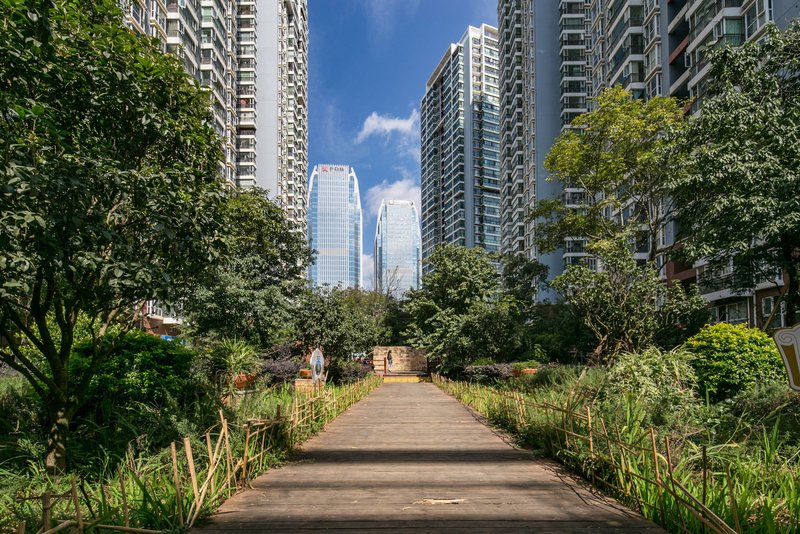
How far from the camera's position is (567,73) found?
63781mm

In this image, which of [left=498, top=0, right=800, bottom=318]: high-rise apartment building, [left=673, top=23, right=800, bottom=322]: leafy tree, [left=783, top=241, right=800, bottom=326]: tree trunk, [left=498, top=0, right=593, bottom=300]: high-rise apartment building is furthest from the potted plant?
[left=498, top=0, right=593, bottom=300]: high-rise apartment building

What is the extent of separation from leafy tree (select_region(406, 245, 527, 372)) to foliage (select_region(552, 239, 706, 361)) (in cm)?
876

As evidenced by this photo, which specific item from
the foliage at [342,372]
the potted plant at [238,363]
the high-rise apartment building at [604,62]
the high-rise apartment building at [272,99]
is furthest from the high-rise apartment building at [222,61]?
the potted plant at [238,363]

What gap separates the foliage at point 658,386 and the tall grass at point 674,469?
321 millimetres

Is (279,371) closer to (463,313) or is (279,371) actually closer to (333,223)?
(463,313)

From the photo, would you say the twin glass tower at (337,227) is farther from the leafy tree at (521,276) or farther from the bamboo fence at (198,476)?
the bamboo fence at (198,476)

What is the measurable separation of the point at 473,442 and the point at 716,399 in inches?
187

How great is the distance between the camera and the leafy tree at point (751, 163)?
14125mm

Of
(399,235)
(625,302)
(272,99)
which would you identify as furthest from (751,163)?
(399,235)

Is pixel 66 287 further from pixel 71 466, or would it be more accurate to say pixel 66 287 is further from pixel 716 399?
pixel 716 399

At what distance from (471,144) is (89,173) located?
4409 inches

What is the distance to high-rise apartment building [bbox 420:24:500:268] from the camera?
113062mm

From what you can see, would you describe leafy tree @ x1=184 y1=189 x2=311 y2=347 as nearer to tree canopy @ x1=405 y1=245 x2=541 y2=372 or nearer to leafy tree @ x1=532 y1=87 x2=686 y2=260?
tree canopy @ x1=405 y1=245 x2=541 y2=372

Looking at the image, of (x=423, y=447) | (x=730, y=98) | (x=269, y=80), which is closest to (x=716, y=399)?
(x=423, y=447)
